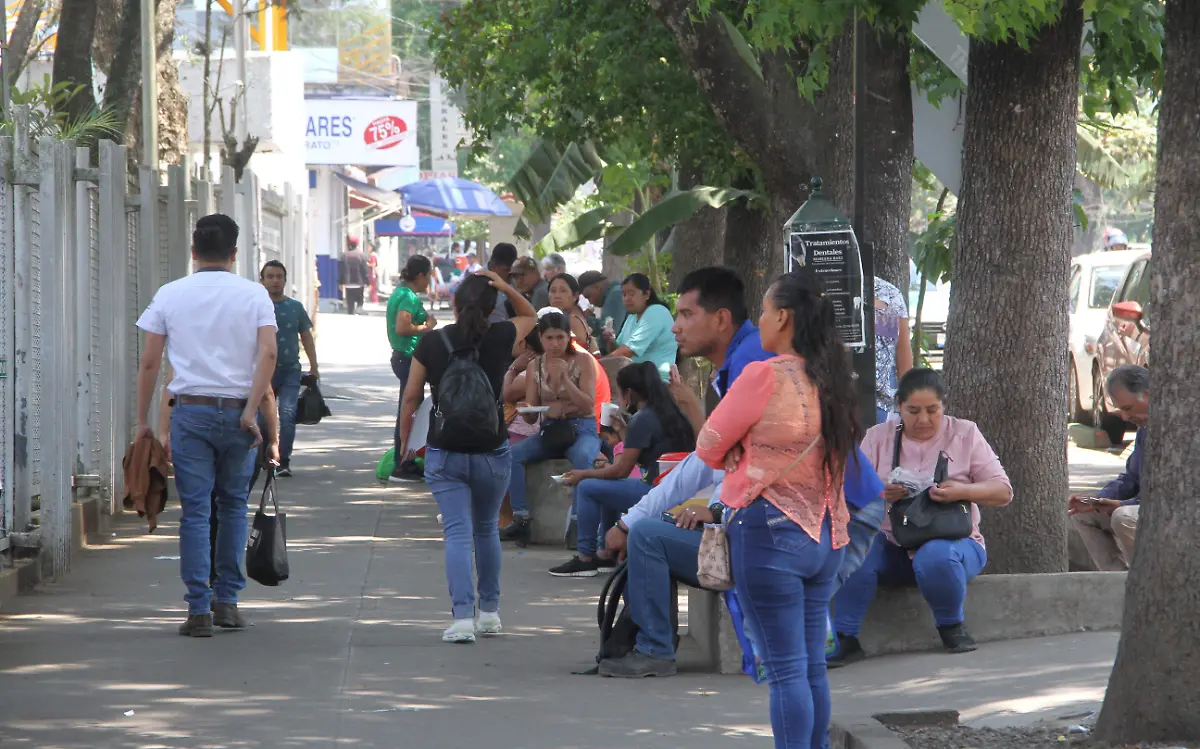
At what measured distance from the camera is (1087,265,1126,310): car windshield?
19.1 metres

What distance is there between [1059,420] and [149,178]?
7.18m

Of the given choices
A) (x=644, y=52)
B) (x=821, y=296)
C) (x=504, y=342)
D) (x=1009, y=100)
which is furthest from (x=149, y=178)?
(x=821, y=296)

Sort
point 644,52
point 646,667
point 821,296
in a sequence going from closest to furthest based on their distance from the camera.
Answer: point 821,296 < point 646,667 < point 644,52

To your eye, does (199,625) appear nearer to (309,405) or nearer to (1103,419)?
(309,405)

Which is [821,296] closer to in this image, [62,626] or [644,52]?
[62,626]

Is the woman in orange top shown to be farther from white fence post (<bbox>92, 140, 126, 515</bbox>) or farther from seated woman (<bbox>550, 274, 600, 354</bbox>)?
seated woman (<bbox>550, 274, 600, 354</bbox>)

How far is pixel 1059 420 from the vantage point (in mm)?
8430

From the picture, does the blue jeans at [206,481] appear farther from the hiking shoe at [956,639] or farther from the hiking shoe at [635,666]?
the hiking shoe at [956,639]

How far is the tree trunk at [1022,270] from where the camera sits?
27.1ft

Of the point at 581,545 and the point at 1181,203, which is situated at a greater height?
the point at 1181,203

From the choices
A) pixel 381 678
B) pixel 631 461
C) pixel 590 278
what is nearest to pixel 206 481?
pixel 381 678

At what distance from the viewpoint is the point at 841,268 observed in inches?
332

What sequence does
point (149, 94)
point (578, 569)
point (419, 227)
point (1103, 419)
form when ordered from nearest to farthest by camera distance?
point (578, 569)
point (149, 94)
point (1103, 419)
point (419, 227)

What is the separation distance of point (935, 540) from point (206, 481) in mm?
3340
